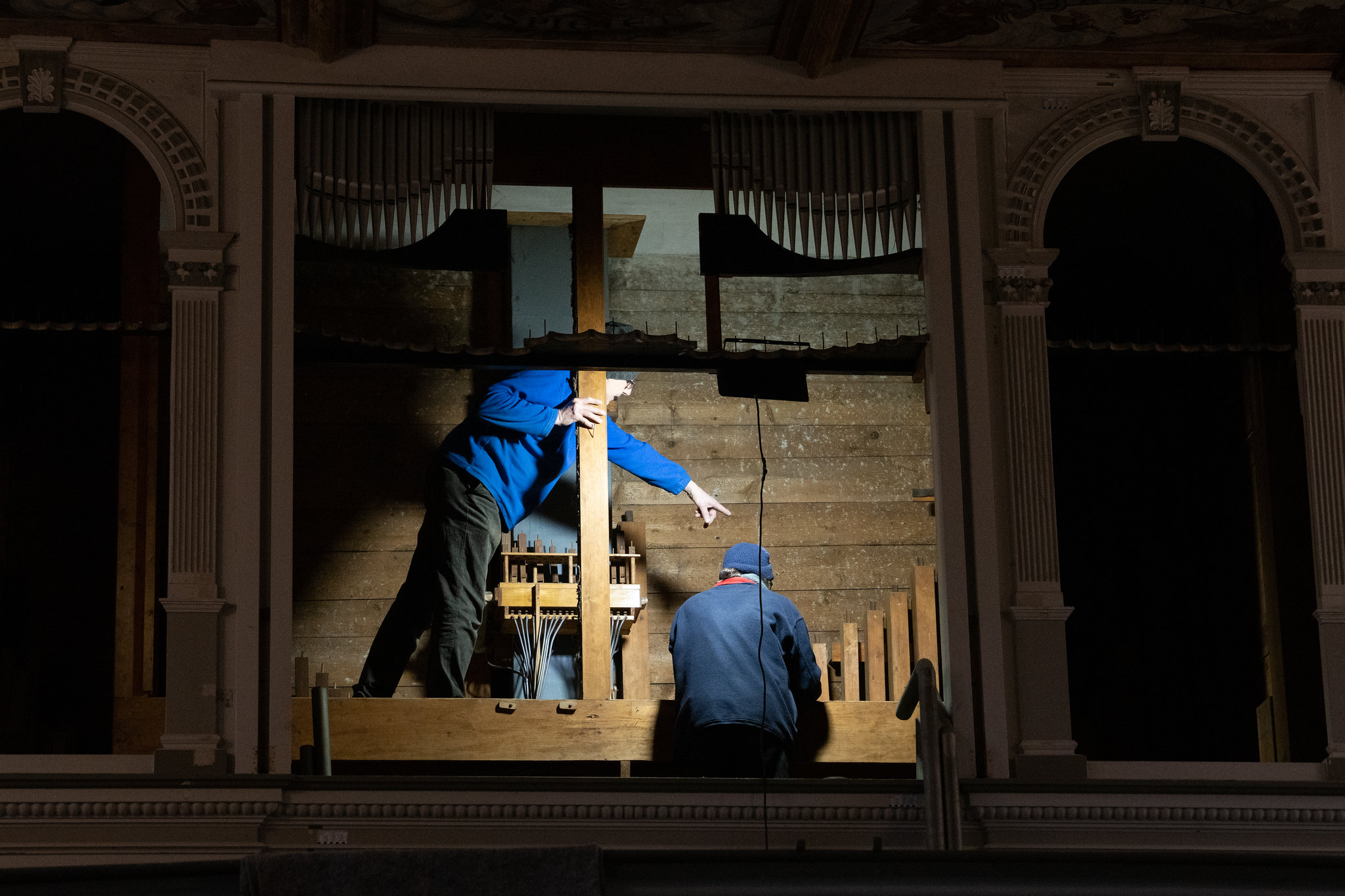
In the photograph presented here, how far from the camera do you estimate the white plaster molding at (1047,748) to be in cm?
658

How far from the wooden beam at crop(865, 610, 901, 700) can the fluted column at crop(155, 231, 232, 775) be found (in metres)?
3.59

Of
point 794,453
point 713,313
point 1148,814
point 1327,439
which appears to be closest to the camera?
point 1148,814

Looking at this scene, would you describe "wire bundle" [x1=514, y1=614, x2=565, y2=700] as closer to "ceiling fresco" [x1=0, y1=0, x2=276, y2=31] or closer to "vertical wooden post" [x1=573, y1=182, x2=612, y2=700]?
"vertical wooden post" [x1=573, y1=182, x2=612, y2=700]

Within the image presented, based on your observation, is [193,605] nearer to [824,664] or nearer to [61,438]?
[61,438]

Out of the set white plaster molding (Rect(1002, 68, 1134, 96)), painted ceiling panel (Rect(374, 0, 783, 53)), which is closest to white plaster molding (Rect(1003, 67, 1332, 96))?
white plaster molding (Rect(1002, 68, 1134, 96))

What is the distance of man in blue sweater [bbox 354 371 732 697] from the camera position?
835 cm

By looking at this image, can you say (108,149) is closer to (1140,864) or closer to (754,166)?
(754,166)

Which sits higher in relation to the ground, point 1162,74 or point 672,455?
point 1162,74

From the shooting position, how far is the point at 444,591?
8438mm

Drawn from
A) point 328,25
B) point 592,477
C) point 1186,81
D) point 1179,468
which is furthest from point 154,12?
point 1179,468

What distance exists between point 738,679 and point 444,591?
1.93m

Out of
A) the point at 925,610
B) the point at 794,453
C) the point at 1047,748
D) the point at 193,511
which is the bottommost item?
the point at 1047,748

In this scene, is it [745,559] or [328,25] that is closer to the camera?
[328,25]

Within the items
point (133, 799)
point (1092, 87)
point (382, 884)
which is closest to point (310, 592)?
point (133, 799)
